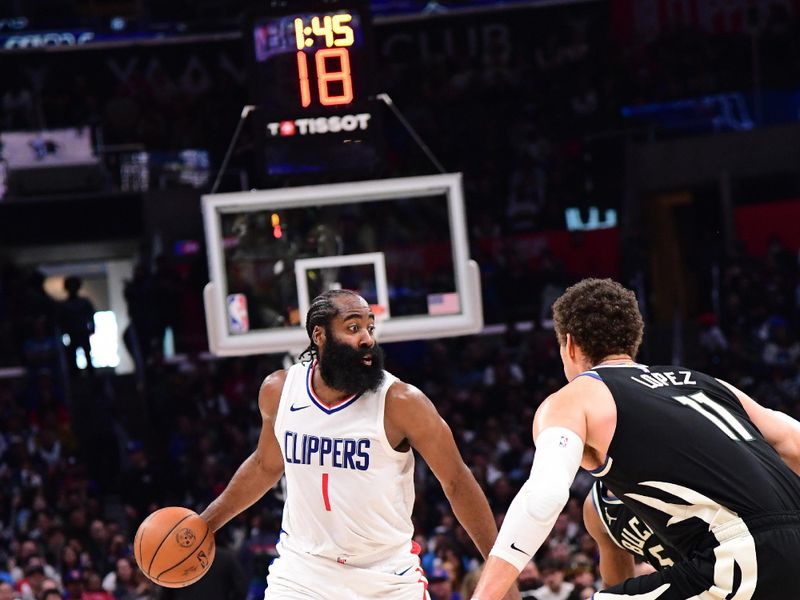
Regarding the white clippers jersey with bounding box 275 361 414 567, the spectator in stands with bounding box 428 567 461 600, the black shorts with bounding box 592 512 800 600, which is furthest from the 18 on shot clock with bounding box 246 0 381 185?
the black shorts with bounding box 592 512 800 600

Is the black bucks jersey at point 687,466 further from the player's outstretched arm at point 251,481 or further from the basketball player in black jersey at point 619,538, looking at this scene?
the player's outstretched arm at point 251,481

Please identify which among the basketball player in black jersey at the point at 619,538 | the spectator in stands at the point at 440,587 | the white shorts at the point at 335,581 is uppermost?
the basketball player in black jersey at the point at 619,538

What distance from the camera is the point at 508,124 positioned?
66.0ft

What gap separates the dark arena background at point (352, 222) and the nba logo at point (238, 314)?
0.06 ft

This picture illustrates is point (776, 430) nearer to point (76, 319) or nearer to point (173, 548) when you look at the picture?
point (173, 548)

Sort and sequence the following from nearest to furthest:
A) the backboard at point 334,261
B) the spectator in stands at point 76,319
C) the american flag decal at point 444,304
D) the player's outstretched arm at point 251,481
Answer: the player's outstretched arm at point 251,481
the backboard at point 334,261
the american flag decal at point 444,304
the spectator in stands at point 76,319

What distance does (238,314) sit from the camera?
997 cm

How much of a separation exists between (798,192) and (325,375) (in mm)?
16097

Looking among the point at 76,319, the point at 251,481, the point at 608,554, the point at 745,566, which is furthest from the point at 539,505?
the point at 76,319

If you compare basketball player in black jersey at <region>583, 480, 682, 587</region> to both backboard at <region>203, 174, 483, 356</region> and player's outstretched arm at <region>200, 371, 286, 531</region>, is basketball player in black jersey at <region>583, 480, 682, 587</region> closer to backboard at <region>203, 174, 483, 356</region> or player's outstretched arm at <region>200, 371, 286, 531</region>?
player's outstretched arm at <region>200, 371, 286, 531</region>

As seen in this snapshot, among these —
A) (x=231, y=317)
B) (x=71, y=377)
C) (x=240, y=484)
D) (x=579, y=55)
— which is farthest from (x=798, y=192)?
(x=240, y=484)

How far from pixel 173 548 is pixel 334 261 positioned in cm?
506

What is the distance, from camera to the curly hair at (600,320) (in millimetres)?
3762

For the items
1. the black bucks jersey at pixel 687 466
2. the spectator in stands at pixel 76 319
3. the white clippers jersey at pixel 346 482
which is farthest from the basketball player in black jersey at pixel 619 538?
the spectator in stands at pixel 76 319
